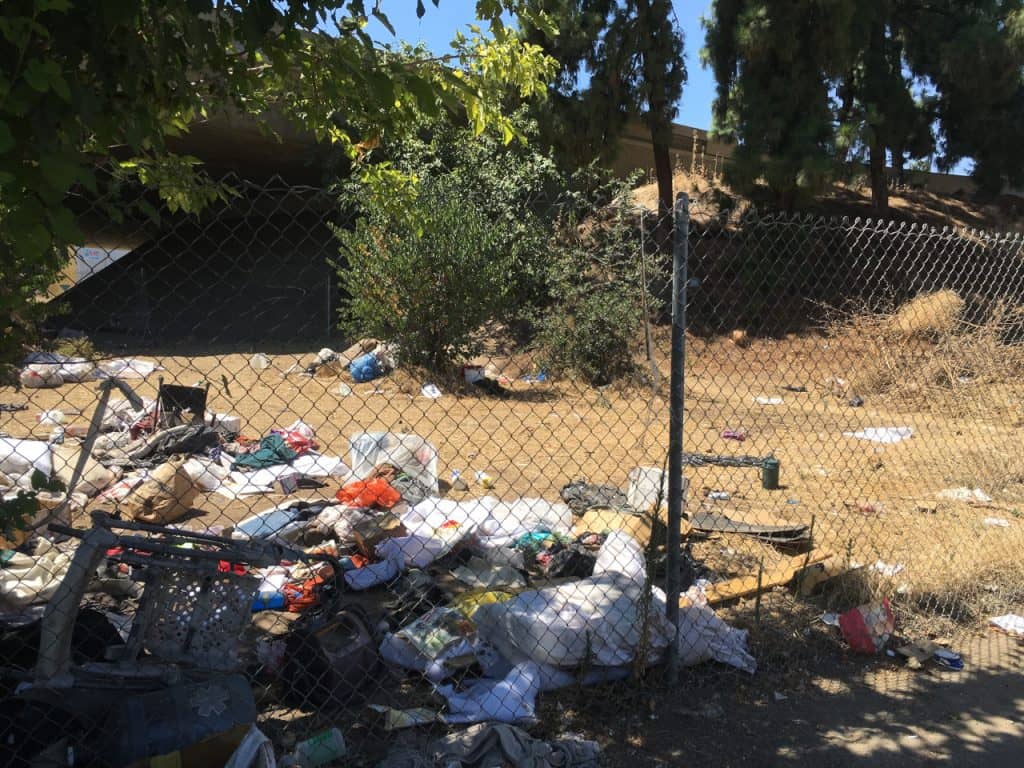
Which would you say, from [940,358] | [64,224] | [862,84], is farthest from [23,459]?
[862,84]

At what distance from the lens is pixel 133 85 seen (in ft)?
5.98

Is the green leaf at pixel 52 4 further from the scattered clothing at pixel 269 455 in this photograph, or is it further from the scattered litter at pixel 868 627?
the scattered clothing at pixel 269 455

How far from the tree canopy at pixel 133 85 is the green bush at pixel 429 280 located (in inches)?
309

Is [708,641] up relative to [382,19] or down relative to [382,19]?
down

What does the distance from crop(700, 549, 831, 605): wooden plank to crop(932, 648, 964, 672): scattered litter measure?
68cm

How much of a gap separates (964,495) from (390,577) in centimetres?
454

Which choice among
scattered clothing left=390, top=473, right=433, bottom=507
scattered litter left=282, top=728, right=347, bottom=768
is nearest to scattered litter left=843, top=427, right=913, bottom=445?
scattered clothing left=390, top=473, right=433, bottom=507

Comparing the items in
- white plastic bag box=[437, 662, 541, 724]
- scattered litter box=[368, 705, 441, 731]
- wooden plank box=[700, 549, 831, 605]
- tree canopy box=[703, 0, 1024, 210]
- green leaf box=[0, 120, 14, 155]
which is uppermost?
tree canopy box=[703, 0, 1024, 210]

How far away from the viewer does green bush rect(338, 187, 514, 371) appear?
1095cm

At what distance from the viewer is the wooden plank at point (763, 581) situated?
3992mm

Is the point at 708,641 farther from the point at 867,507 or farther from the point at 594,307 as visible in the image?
the point at 594,307

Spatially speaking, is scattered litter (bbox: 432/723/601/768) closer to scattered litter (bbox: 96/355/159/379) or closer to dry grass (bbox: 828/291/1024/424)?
scattered litter (bbox: 96/355/159/379)

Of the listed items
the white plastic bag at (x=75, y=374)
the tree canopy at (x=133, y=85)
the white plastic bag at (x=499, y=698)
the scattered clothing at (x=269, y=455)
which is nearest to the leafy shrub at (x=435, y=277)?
the white plastic bag at (x=75, y=374)

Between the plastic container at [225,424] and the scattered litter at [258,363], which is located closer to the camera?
the plastic container at [225,424]
